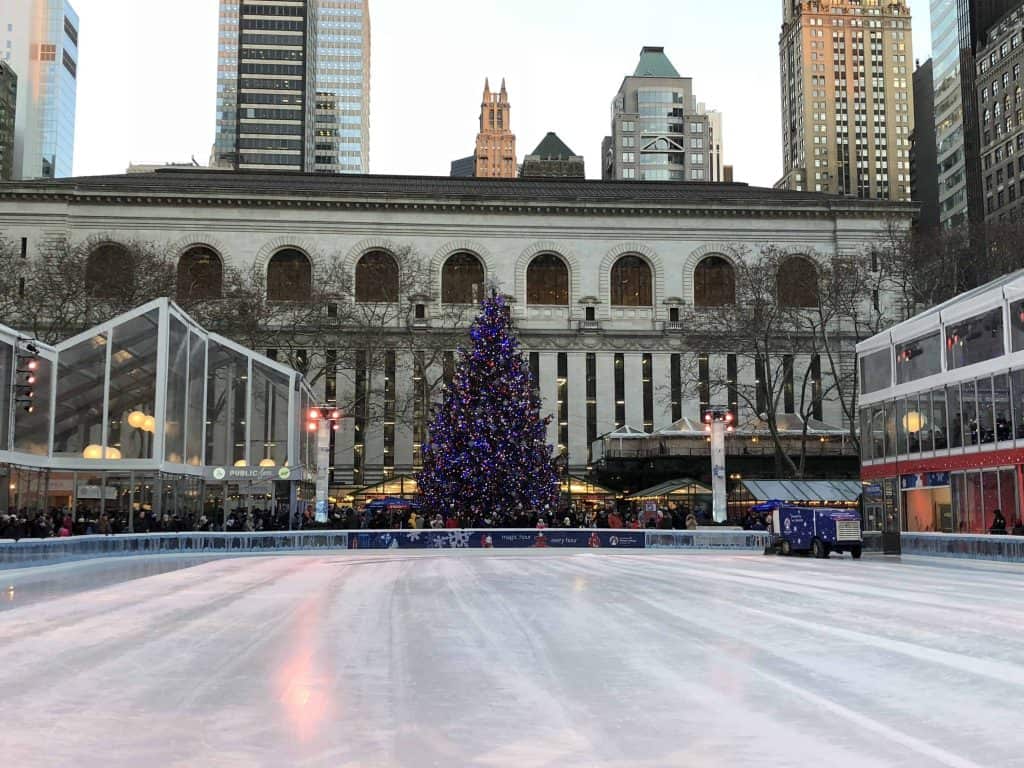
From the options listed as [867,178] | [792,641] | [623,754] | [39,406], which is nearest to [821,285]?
[39,406]

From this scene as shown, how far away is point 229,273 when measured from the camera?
6981 centimetres

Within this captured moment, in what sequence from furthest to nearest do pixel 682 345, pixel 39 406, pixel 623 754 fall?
1. pixel 682 345
2. pixel 39 406
3. pixel 623 754

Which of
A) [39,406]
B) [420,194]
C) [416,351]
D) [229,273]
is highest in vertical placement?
[420,194]

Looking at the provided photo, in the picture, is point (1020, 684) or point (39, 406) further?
point (39, 406)

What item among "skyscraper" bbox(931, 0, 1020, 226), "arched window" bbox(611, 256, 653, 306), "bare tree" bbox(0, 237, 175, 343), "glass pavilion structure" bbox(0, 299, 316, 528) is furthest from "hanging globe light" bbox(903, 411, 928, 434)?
"skyscraper" bbox(931, 0, 1020, 226)

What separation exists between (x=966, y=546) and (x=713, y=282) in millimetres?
52424

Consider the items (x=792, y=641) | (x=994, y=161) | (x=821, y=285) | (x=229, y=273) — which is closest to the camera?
(x=792, y=641)

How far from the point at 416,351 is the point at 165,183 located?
84.6 ft

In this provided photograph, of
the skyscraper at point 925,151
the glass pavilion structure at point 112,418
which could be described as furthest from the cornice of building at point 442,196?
the skyscraper at point 925,151

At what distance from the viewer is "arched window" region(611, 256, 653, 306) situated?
79.4 meters

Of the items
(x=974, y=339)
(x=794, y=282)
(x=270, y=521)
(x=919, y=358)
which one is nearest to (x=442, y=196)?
(x=794, y=282)

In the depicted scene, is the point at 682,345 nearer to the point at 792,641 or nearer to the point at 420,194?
the point at 420,194

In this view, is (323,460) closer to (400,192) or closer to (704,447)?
(704,447)

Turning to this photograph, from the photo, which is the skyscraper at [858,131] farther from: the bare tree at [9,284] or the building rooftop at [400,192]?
the bare tree at [9,284]
